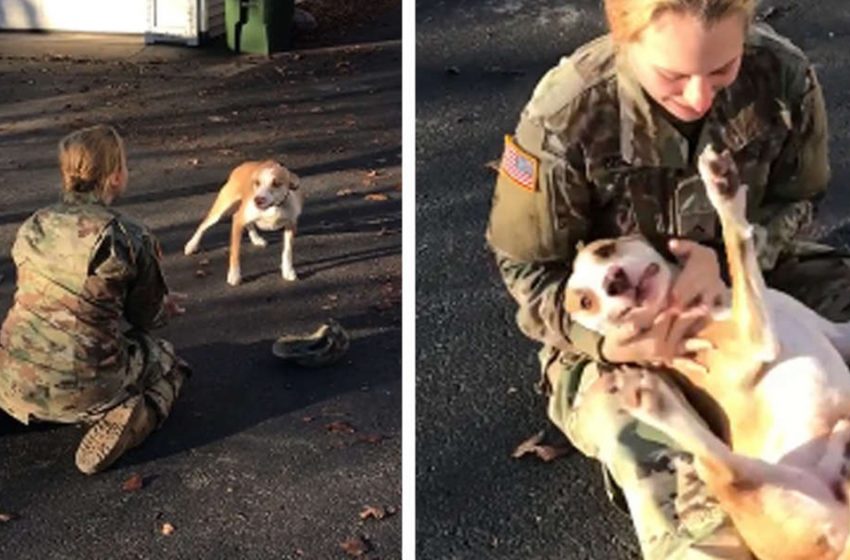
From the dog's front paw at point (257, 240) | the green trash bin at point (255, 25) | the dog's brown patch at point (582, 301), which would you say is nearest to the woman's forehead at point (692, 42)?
the dog's brown patch at point (582, 301)

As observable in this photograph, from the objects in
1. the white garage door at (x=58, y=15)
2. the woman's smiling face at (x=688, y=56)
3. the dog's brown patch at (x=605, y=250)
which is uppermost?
the woman's smiling face at (x=688, y=56)

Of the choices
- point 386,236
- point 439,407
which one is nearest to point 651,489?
point 439,407

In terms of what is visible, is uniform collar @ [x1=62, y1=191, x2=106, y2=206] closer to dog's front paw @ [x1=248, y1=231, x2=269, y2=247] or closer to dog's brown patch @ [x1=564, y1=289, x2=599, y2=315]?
dog's front paw @ [x1=248, y1=231, x2=269, y2=247]

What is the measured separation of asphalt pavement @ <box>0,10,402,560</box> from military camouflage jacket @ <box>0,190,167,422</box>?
0.56ft

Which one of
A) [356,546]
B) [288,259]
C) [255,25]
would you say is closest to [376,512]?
[356,546]

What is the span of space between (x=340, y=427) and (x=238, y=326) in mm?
777

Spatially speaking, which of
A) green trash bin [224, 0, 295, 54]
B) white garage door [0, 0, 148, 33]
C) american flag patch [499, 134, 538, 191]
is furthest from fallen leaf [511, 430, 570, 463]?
white garage door [0, 0, 148, 33]

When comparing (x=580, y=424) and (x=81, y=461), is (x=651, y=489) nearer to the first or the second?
(x=580, y=424)

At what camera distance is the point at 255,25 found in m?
8.83

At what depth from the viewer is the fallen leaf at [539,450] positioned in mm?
3412

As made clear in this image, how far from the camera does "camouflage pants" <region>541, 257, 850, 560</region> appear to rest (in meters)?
2.79

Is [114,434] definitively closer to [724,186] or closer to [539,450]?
[539,450]

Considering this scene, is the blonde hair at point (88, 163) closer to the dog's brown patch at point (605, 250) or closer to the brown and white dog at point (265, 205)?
the brown and white dog at point (265, 205)

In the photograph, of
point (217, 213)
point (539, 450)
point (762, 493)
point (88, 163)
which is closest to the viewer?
point (762, 493)
